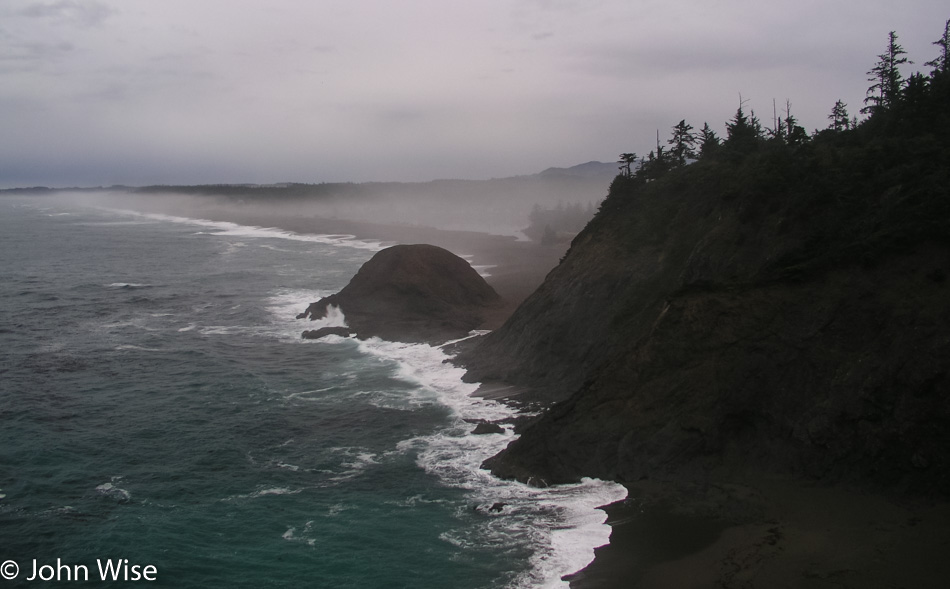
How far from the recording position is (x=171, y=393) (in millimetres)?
32188

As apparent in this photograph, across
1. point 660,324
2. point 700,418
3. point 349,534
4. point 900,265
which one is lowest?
point 349,534

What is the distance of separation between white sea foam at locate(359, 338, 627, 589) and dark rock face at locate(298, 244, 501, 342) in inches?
572

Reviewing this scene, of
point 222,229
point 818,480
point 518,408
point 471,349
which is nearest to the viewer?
point 818,480

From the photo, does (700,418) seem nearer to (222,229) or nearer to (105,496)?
(105,496)

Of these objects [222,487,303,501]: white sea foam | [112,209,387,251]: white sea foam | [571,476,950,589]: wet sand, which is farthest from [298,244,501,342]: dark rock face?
[112,209,387,251]: white sea foam

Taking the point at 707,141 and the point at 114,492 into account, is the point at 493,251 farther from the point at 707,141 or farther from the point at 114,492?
the point at 114,492

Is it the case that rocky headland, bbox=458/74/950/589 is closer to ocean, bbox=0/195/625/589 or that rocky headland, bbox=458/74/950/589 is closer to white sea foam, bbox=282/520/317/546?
ocean, bbox=0/195/625/589

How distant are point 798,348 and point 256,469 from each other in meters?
16.4

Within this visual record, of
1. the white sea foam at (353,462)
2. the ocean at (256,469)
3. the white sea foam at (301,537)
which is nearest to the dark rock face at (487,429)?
the ocean at (256,469)

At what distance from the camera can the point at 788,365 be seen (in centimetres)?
2031

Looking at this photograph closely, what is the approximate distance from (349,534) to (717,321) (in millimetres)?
11666

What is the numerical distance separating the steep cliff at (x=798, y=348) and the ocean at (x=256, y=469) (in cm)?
234

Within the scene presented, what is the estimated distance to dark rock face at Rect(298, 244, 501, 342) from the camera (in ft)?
142

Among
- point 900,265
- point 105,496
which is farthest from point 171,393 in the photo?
point 900,265
